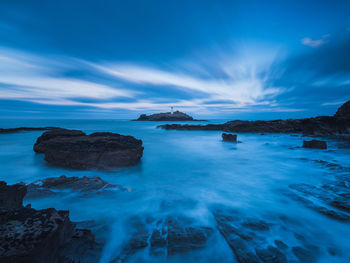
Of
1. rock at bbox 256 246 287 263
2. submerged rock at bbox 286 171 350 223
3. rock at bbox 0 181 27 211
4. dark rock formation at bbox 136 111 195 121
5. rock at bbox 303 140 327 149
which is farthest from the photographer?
dark rock formation at bbox 136 111 195 121

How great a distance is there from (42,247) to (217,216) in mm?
2762

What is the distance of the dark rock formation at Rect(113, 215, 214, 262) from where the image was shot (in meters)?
2.28

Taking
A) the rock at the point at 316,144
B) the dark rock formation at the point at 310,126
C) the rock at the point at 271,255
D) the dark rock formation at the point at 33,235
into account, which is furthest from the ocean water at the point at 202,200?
the dark rock formation at the point at 310,126

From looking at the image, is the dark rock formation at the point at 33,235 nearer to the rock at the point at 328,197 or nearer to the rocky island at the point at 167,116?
the rock at the point at 328,197

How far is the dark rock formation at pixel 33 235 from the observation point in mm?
1405

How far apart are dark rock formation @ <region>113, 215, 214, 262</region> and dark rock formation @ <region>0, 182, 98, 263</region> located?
787mm

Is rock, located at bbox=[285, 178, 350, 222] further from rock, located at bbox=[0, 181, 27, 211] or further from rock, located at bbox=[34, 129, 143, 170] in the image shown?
rock, located at bbox=[34, 129, 143, 170]

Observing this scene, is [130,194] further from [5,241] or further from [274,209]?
[274,209]

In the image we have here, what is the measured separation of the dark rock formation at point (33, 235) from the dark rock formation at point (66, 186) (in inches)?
86.5

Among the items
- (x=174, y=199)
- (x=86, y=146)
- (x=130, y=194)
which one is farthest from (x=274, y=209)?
(x=86, y=146)

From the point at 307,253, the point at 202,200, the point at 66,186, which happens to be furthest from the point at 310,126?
the point at 66,186

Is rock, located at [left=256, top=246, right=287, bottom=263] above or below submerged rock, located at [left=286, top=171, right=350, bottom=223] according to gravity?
below

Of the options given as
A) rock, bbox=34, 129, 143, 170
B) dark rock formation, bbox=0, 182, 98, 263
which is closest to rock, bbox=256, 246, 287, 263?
dark rock formation, bbox=0, 182, 98, 263

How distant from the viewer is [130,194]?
4285 mm
